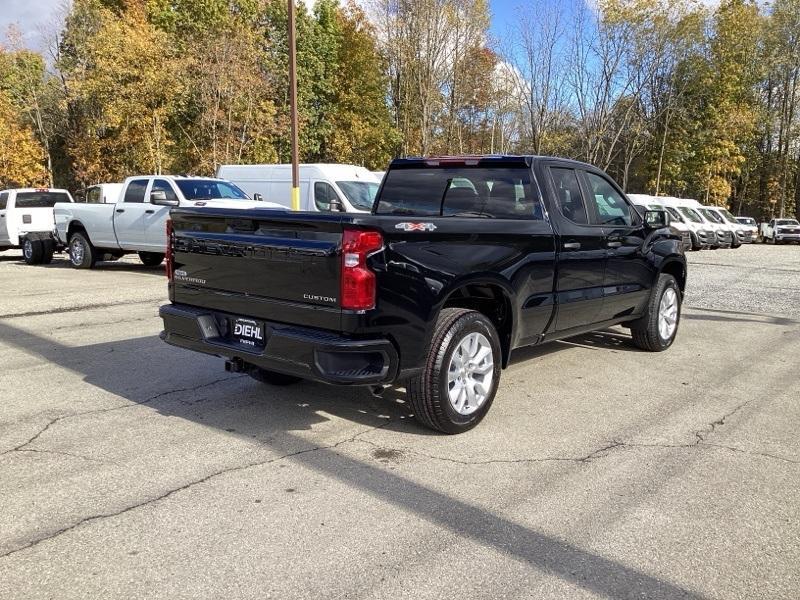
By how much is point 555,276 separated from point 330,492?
2661 millimetres

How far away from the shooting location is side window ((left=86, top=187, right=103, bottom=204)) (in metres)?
16.0

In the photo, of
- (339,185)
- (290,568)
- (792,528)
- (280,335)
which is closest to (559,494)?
(792,528)

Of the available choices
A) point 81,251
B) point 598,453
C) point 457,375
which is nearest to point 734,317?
point 598,453

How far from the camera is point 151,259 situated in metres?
16.1

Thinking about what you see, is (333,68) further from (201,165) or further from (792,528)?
(792,528)

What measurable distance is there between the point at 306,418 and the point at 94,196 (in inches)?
532

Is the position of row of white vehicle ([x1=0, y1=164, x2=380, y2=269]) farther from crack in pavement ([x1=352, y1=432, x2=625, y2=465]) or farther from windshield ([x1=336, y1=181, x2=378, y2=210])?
crack in pavement ([x1=352, y1=432, x2=625, y2=465])

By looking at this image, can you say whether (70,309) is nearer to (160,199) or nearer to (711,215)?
(160,199)

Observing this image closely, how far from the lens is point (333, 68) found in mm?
39562

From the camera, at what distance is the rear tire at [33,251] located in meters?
16.5

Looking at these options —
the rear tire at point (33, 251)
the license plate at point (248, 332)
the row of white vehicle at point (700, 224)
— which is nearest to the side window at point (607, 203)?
the license plate at point (248, 332)

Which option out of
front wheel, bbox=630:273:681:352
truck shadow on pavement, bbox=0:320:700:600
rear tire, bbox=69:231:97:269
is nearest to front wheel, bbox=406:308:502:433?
truck shadow on pavement, bbox=0:320:700:600

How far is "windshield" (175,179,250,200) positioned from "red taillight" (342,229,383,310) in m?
10.6

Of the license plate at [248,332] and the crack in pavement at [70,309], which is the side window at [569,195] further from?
the crack in pavement at [70,309]
